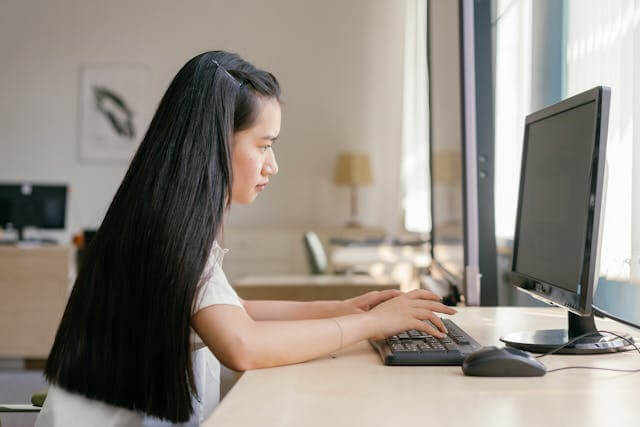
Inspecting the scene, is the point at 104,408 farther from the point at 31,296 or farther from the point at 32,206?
the point at 32,206

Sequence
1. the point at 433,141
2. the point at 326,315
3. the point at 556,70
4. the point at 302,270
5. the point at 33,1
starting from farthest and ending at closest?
1. the point at 33,1
2. the point at 302,270
3. the point at 433,141
4. the point at 556,70
5. the point at 326,315

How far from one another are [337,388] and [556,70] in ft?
6.98

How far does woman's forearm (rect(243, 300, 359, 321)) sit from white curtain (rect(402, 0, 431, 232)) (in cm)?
377

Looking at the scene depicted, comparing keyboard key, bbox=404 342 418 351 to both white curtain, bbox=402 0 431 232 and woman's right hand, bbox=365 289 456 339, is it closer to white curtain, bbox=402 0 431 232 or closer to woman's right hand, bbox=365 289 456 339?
woman's right hand, bbox=365 289 456 339

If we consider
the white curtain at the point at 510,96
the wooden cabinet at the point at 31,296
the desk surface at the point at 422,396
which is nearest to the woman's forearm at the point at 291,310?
the desk surface at the point at 422,396

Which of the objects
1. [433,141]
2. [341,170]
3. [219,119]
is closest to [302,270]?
[341,170]

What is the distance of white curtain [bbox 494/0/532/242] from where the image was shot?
3.39 m

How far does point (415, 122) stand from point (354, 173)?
0.76 m

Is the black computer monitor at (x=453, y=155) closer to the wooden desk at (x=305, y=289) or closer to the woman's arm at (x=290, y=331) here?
the wooden desk at (x=305, y=289)

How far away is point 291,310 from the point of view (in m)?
1.88

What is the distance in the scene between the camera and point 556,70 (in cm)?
298

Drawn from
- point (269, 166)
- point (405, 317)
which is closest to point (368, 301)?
point (405, 317)

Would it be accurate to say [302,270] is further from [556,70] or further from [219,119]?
[219,119]

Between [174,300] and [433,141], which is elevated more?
[433,141]
